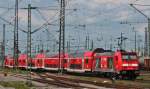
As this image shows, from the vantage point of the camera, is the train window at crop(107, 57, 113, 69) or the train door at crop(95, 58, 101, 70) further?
the train door at crop(95, 58, 101, 70)

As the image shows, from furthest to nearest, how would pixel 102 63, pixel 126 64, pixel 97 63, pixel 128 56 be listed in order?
pixel 97 63
pixel 102 63
pixel 128 56
pixel 126 64

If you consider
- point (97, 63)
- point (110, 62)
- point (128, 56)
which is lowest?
point (97, 63)

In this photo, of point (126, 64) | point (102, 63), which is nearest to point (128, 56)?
point (126, 64)

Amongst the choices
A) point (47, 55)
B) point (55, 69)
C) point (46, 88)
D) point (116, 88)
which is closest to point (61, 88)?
point (46, 88)

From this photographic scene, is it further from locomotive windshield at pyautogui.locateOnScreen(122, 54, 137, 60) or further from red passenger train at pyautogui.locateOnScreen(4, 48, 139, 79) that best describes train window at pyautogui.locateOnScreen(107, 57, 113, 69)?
locomotive windshield at pyautogui.locateOnScreen(122, 54, 137, 60)

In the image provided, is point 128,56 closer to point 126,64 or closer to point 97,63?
point 126,64

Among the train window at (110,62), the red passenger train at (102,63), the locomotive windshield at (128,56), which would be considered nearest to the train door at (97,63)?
the red passenger train at (102,63)

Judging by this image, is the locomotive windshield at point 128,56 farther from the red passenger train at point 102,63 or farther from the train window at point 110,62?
the train window at point 110,62

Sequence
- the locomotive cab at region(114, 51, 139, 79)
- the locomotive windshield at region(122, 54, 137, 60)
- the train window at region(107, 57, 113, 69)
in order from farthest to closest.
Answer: the train window at region(107, 57, 113, 69) → the locomotive windshield at region(122, 54, 137, 60) → the locomotive cab at region(114, 51, 139, 79)

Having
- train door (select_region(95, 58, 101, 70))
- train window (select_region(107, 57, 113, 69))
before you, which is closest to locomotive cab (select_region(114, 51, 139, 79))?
train window (select_region(107, 57, 113, 69))

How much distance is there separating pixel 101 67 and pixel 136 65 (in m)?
4.77

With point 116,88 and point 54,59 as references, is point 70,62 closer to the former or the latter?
point 54,59

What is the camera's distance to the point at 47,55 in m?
79.1

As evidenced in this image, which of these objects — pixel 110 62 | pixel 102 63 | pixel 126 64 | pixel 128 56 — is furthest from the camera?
pixel 102 63
